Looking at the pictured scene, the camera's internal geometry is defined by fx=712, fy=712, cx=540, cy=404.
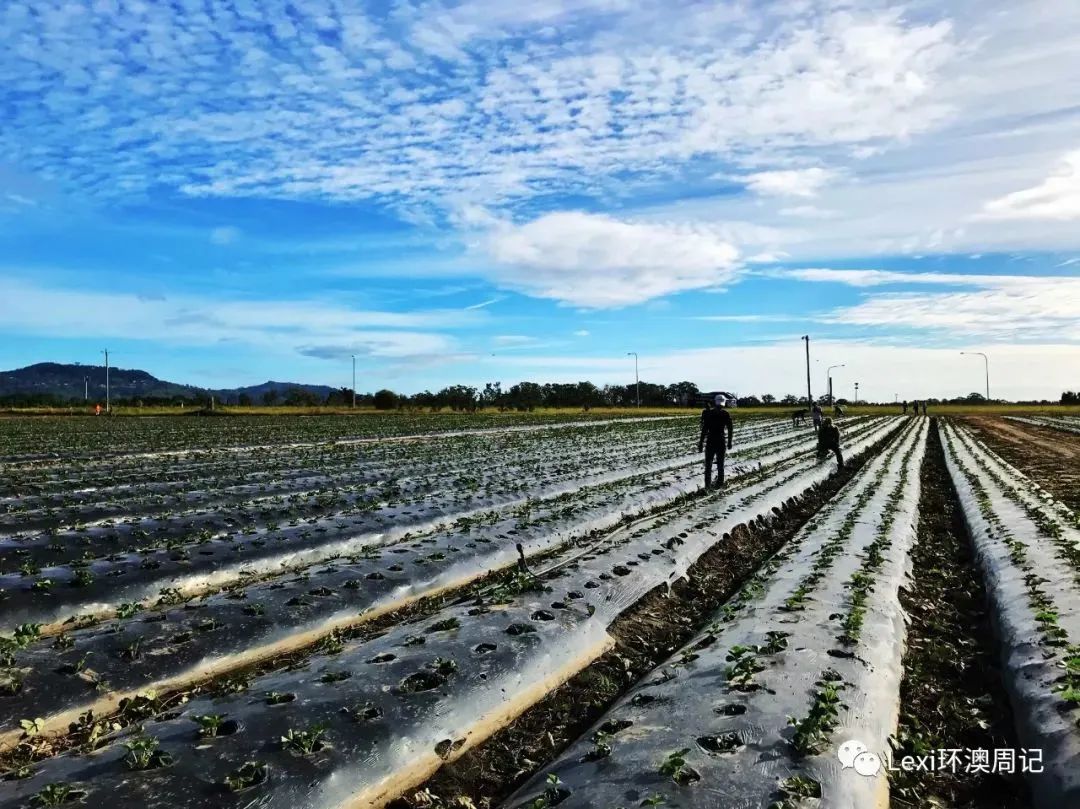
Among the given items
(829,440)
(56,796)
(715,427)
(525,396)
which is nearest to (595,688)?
(56,796)

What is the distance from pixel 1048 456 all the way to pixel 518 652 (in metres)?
31.9

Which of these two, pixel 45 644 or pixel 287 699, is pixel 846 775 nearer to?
pixel 287 699

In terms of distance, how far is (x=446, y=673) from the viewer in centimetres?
556

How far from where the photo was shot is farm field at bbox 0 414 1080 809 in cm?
421

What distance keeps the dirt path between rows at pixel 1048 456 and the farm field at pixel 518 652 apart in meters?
7.09

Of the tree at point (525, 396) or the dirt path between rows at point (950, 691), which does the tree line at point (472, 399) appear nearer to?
the tree at point (525, 396)

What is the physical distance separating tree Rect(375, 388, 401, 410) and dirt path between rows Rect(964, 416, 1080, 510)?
74455 millimetres

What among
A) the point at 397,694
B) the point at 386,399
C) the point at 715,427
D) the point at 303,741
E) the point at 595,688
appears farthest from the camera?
the point at 386,399

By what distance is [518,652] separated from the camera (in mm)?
6203

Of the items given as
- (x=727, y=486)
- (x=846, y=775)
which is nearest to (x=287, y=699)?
(x=846, y=775)

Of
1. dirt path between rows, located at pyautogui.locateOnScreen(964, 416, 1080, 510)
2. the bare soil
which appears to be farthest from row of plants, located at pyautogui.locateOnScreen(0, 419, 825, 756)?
dirt path between rows, located at pyautogui.locateOnScreen(964, 416, 1080, 510)

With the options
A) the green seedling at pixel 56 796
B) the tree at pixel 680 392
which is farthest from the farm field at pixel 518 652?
the tree at pixel 680 392

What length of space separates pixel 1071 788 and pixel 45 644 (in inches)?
295

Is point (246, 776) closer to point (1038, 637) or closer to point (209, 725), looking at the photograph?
point (209, 725)
